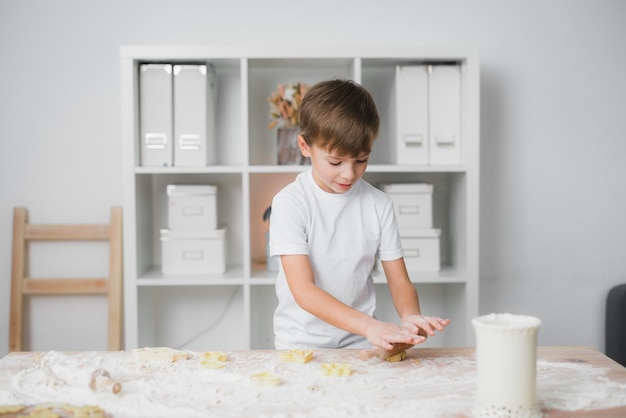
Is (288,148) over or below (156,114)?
A: below

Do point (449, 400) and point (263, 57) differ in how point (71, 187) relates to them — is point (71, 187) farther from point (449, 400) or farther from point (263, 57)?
point (449, 400)

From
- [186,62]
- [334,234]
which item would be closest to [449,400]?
[334,234]

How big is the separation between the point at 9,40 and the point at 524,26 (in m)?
2.10

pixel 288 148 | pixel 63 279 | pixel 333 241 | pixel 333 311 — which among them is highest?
→ pixel 288 148

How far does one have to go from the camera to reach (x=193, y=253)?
252cm

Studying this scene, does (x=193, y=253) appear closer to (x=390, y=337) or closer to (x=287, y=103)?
(x=287, y=103)

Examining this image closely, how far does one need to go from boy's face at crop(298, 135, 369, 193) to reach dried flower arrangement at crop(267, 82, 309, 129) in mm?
959

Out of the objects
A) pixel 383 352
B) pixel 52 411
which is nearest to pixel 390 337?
pixel 383 352

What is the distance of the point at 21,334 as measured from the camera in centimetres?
273

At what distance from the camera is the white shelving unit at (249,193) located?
244cm

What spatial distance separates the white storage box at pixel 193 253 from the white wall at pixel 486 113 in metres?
0.43

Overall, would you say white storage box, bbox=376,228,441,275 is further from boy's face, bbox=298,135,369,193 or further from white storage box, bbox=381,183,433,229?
boy's face, bbox=298,135,369,193

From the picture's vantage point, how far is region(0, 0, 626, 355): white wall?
2717 mm

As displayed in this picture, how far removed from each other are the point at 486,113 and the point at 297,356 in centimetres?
181
